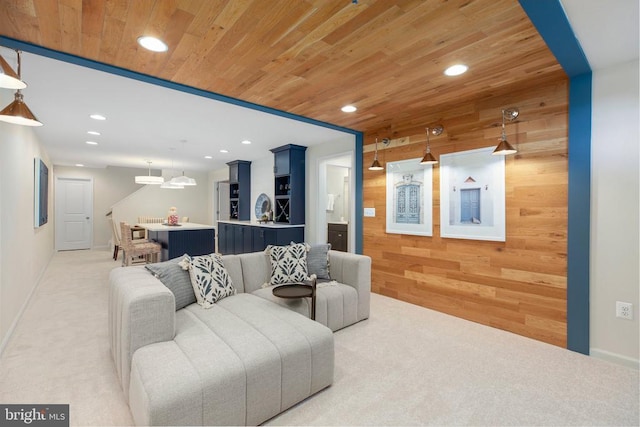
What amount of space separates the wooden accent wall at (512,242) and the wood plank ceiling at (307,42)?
29 centimetres

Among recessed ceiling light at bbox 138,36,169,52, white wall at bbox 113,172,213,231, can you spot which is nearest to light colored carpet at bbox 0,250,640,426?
recessed ceiling light at bbox 138,36,169,52

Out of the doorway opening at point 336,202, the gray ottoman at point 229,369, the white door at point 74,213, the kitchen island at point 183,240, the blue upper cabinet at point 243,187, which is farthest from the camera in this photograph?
the white door at point 74,213

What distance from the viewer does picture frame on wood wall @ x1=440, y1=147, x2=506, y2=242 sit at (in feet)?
9.66

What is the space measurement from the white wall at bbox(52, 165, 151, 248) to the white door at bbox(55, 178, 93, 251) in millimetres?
115

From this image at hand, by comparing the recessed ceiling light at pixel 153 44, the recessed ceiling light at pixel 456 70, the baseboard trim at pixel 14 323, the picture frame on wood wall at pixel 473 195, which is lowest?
the baseboard trim at pixel 14 323

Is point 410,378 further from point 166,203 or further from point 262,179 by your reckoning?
point 166,203

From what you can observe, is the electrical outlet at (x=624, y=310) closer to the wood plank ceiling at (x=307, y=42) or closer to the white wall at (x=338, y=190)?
the wood plank ceiling at (x=307, y=42)

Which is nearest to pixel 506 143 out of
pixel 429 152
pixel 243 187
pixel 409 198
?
pixel 429 152

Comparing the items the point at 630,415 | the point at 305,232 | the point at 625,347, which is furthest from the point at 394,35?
the point at 305,232

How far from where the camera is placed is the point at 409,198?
372 cm

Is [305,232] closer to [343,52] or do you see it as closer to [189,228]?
[189,228]

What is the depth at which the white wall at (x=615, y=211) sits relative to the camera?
225 centimetres

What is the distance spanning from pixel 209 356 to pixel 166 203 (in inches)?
335

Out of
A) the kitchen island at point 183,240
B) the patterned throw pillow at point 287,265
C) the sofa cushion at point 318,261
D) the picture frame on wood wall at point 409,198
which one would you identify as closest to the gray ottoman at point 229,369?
the patterned throw pillow at point 287,265
